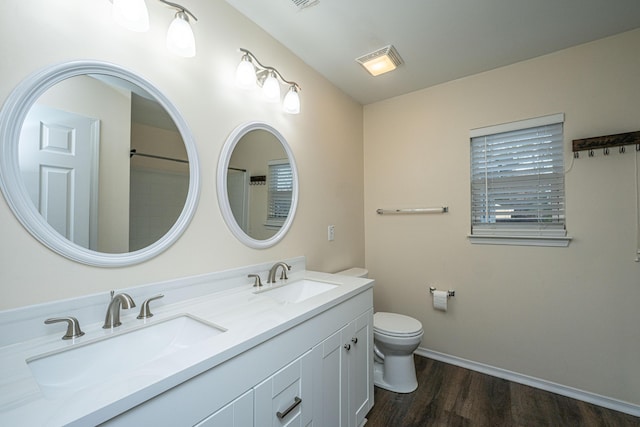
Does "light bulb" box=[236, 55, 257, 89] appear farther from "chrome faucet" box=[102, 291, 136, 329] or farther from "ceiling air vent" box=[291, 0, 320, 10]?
"chrome faucet" box=[102, 291, 136, 329]

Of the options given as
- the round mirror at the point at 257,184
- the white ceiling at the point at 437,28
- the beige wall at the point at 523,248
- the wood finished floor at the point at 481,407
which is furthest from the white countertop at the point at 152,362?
the white ceiling at the point at 437,28

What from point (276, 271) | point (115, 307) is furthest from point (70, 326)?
point (276, 271)

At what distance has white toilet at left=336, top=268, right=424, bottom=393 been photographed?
6.02 feet

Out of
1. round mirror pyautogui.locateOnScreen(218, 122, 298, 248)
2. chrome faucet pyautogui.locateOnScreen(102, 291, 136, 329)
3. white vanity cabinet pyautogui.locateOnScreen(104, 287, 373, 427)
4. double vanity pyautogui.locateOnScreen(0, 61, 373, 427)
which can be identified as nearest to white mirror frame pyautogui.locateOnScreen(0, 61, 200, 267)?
double vanity pyautogui.locateOnScreen(0, 61, 373, 427)

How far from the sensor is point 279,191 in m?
1.80

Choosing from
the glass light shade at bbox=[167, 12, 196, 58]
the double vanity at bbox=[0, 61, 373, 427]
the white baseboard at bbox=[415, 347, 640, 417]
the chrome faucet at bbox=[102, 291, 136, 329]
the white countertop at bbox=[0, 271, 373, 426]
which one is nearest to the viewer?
the white countertop at bbox=[0, 271, 373, 426]

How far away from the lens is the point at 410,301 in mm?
2441

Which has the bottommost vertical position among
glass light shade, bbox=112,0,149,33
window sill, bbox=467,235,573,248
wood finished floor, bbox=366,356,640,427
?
wood finished floor, bbox=366,356,640,427

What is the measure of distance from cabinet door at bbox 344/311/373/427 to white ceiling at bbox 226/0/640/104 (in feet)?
5.58

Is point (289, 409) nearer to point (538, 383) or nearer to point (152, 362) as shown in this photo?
point (152, 362)

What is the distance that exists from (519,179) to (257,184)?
1.94m

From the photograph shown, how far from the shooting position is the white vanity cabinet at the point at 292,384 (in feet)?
2.22

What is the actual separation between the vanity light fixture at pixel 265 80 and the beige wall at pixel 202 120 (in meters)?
0.06

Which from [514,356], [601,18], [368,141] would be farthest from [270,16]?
[514,356]
